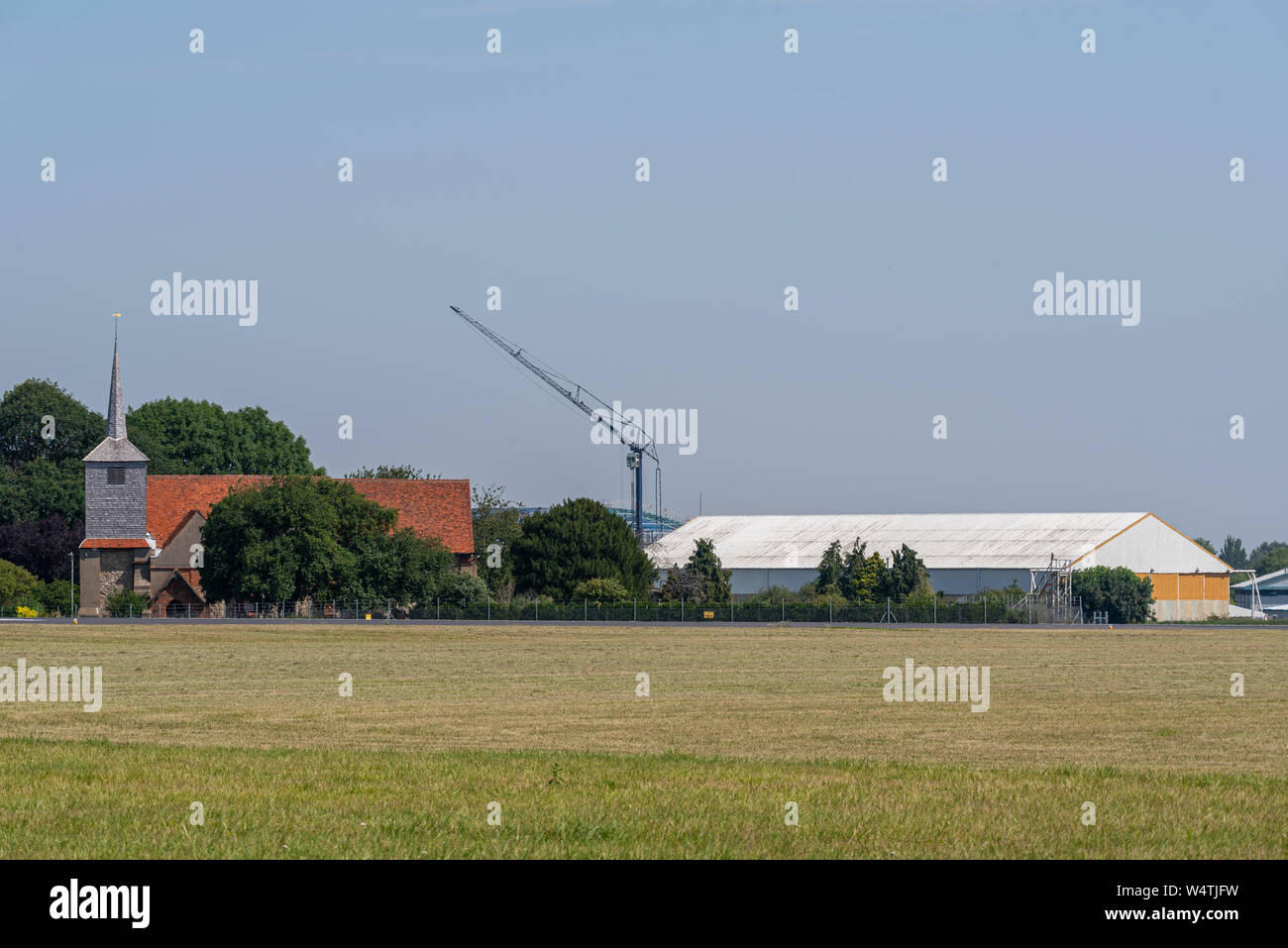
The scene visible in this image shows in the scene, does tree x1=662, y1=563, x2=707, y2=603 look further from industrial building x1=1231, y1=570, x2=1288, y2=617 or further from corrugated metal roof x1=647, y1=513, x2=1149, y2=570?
industrial building x1=1231, y1=570, x2=1288, y2=617

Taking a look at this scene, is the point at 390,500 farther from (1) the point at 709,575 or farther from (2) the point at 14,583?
(2) the point at 14,583

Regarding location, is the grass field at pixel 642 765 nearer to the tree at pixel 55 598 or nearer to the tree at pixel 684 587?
the tree at pixel 55 598

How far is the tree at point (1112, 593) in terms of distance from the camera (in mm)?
101812

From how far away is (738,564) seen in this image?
5010 inches

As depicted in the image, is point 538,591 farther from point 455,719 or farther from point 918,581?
point 455,719

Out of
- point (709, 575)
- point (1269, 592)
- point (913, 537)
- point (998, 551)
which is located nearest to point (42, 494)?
point (709, 575)

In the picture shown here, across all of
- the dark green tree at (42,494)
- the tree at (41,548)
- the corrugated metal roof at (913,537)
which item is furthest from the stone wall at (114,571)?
the corrugated metal roof at (913,537)

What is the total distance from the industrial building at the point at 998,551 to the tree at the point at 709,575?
10.5 m

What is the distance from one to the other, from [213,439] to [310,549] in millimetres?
42849

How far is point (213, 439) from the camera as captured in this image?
133750 millimetres

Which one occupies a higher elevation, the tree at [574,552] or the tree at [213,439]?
the tree at [213,439]

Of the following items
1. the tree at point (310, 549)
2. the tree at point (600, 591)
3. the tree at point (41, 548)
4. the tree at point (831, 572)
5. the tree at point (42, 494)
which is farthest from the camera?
the tree at point (42, 494)

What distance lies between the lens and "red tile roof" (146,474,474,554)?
112 metres

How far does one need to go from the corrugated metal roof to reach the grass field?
70634 millimetres
